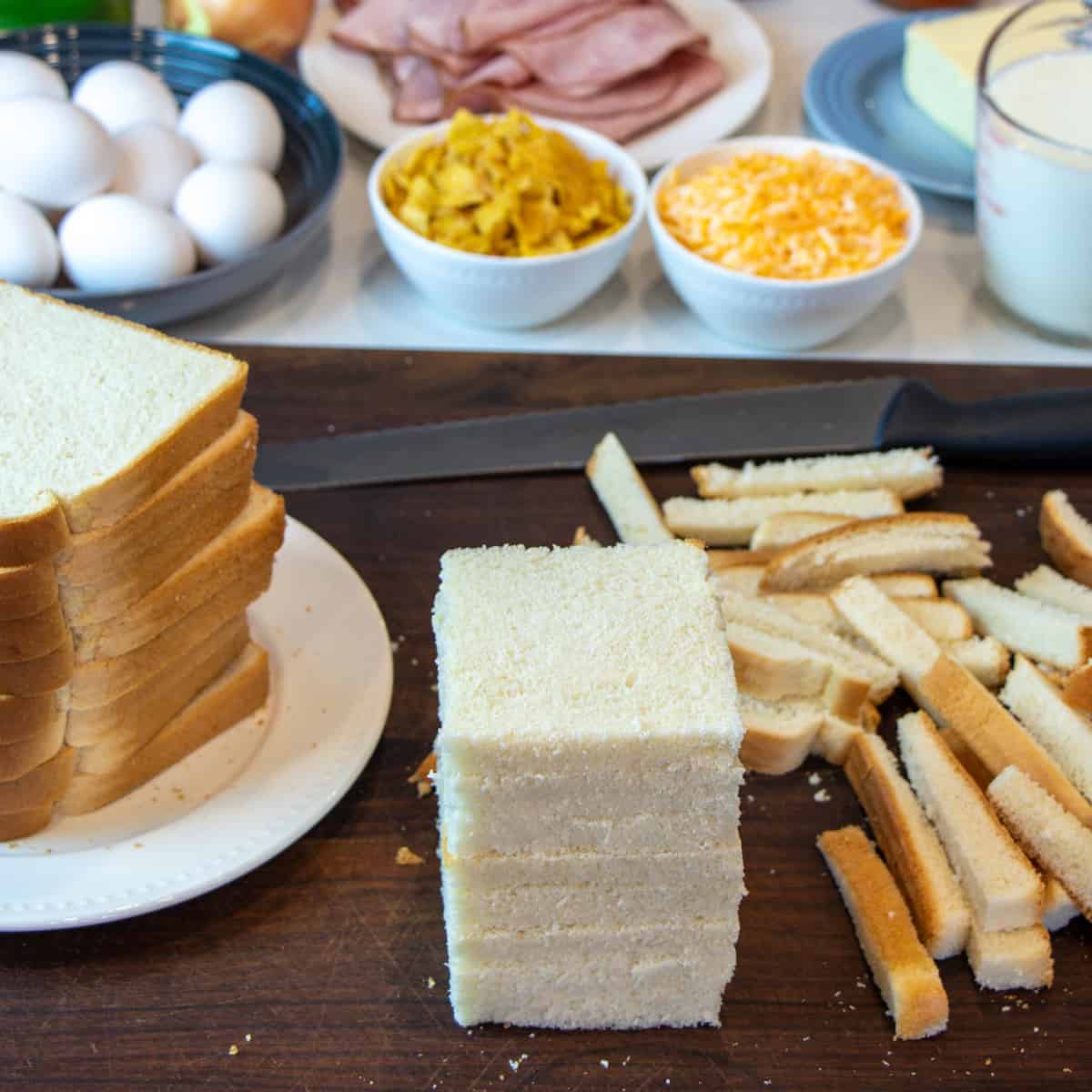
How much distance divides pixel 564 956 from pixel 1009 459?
1.47 meters

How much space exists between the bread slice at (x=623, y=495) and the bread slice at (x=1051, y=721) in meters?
0.65

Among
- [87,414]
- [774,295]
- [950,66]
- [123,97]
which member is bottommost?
[774,295]

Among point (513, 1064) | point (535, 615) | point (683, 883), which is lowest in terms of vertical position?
point (513, 1064)

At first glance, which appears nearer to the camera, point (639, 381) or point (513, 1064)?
point (513, 1064)

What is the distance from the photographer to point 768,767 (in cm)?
224

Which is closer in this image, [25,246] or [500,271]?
[25,246]

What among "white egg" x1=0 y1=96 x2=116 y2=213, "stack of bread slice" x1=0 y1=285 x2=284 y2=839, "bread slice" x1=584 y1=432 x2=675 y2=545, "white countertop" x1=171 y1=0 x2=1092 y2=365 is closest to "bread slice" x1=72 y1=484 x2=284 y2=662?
"stack of bread slice" x1=0 y1=285 x2=284 y2=839

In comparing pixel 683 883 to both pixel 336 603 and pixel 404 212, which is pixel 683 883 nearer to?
pixel 336 603

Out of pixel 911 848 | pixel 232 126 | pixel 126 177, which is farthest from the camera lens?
pixel 232 126

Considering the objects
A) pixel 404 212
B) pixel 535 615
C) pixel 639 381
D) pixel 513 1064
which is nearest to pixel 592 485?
pixel 639 381

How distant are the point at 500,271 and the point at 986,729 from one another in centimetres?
141

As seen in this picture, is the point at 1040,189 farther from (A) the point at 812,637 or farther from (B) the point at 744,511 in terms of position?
(A) the point at 812,637

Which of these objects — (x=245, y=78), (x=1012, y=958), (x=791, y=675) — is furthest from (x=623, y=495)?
(x=245, y=78)

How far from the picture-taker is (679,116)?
3670 millimetres
